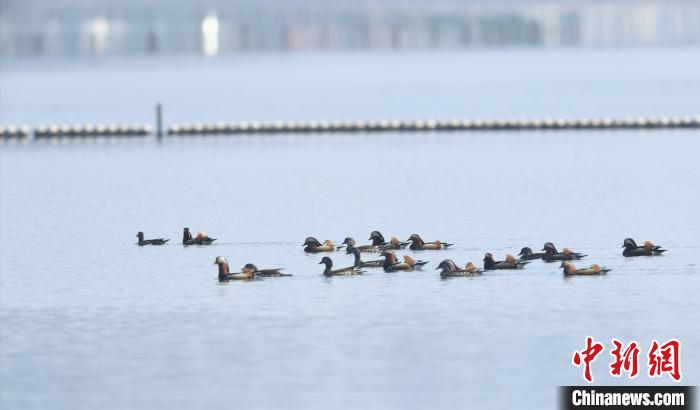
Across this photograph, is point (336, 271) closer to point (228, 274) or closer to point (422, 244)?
point (228, 274)

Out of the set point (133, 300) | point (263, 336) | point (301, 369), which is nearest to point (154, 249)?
point (133, 300)

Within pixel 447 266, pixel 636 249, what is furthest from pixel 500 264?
pixel 636 249

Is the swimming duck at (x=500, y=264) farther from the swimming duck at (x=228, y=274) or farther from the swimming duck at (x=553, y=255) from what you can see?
the swimming duck at (x=228, y=274)

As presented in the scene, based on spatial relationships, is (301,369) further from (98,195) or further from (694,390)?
(98,195)

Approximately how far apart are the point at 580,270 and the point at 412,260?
5569 millimetres

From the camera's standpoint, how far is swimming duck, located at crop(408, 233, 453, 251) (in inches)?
2462

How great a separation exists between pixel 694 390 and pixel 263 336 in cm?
1246

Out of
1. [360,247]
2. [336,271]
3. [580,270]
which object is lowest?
[580,270]

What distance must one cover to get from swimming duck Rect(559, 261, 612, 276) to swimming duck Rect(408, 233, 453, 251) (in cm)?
764

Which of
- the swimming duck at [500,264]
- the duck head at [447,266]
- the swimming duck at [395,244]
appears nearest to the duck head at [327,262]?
the duck head at [447,266]

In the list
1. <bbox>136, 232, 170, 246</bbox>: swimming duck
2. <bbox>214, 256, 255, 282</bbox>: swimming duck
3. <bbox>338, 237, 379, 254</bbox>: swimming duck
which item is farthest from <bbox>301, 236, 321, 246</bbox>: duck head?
<bbox>214, 256, 255, 282</bbox>: swimming duck

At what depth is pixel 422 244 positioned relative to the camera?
62938 mm

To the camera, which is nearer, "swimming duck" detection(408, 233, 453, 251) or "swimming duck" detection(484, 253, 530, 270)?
"swimming duck" detection(484, 253, 530, 270)

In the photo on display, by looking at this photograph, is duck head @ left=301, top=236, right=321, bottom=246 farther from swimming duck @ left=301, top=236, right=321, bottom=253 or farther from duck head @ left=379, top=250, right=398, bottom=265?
duck head @ left=379, top=250, right=398, bottom=265
